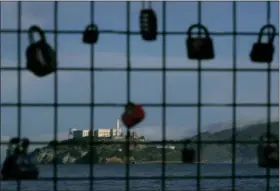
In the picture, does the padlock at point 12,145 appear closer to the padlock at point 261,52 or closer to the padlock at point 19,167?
the padlock at point 19,167

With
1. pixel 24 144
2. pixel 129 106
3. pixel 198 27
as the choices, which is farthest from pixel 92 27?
pixel 24 144

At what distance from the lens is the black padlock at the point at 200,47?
5.10 m

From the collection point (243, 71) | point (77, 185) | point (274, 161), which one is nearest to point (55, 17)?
point (243, 71)

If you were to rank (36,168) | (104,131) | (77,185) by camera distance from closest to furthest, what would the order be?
(36,168) < (104,131) < (77,185)

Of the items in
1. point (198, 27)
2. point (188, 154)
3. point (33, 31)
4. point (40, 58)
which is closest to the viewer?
point (40, 58)

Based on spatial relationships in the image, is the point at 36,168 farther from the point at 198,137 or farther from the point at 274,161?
the point at 274,161

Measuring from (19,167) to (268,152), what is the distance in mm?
1904

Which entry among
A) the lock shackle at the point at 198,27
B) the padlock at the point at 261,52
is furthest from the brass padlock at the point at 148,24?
the padlock at the point at 261,52

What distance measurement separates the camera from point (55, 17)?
16.7 ft

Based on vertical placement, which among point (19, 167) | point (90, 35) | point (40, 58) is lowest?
point (19, 167)

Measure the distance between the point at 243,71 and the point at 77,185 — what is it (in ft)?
151

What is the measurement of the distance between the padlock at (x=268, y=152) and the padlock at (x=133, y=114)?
0.99 m

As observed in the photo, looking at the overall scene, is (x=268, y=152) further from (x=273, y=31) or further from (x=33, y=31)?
(x=33, y=31)

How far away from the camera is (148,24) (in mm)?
5074
